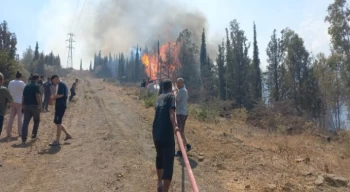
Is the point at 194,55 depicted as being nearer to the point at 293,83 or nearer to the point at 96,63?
the point at 293,83

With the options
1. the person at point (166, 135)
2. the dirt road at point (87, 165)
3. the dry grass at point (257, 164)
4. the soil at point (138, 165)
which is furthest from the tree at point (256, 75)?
the person at point (166, 135)

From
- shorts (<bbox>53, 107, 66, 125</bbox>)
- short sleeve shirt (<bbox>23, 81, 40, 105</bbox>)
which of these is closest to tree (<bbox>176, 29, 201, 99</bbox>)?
short sleeve shirt (<bbox>23, 81, 40, 105</bbox>)

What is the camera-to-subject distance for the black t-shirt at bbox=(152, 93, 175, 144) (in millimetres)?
4941

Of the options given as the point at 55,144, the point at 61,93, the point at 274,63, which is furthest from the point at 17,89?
the point at 274,63

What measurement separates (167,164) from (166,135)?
43cm

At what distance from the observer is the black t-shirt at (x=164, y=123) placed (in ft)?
16.2

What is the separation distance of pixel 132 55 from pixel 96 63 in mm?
54448

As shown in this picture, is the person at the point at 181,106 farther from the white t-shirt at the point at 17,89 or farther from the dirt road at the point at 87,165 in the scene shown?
the white t-shirt at the point at 17,89

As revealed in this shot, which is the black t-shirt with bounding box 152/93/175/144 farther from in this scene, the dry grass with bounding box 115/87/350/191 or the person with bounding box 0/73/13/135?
the person with bounding box 0/73/13/135

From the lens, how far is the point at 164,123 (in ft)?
16.3

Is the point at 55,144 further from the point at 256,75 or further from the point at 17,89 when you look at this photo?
the point at 256,75

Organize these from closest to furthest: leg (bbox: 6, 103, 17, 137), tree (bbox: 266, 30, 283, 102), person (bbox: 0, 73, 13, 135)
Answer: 1. person (bbox: 0, 73, 13, 135)
2. leg (bbox: 6, 103, 17, 137)
3. tree (bbox: 266, 30, 283, 102)

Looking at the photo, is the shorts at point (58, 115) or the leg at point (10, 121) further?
the leg at point (10, 121)

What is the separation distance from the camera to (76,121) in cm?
1377
